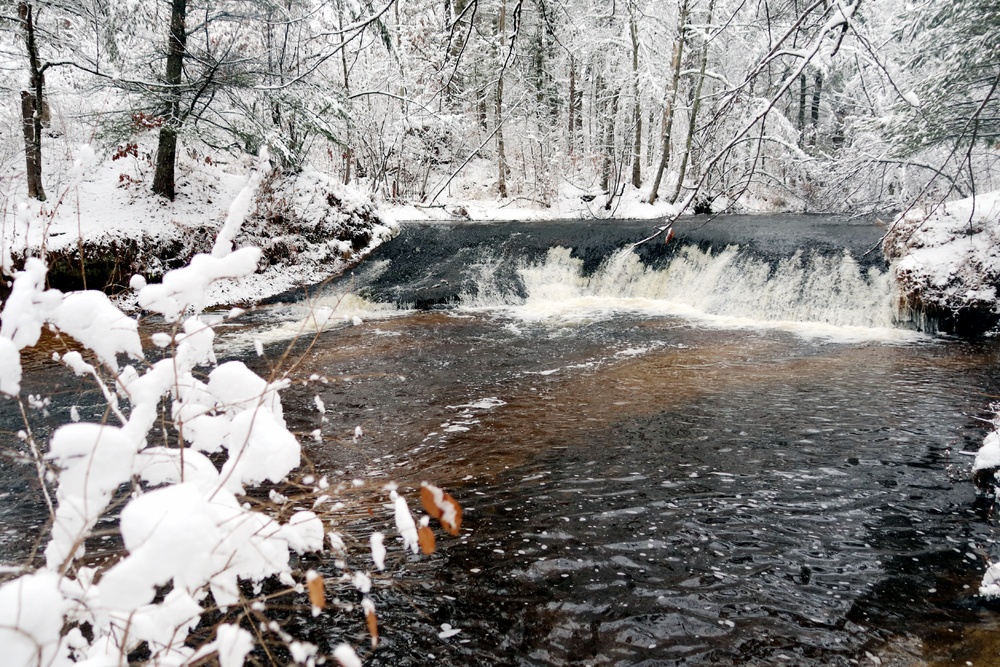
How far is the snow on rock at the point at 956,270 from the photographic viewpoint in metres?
8.49

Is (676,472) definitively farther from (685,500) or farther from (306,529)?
(306,529)

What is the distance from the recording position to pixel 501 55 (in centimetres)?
247

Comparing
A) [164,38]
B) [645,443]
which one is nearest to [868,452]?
[645,443]

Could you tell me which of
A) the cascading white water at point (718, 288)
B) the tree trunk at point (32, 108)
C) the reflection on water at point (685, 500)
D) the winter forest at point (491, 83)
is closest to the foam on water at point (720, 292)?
the cascading white water at point (718, 288)

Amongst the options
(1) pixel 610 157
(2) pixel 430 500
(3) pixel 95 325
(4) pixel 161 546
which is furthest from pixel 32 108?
(1) pixel 610 157

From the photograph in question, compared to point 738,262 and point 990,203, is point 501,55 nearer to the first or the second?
point 738,262

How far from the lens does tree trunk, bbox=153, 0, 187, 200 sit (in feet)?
34.7

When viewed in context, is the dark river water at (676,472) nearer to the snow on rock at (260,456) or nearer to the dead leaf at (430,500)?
the snow on rock at (260,456)

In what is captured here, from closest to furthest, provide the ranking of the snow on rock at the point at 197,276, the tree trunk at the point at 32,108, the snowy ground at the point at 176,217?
the snow on rock at the point at 197,276 < the tree trunk at the point at 32,108 < the snowy ground at the point at 176,217

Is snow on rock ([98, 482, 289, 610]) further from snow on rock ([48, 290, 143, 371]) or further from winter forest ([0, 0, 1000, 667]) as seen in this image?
snow on rock ([48, 290, 143, 371])

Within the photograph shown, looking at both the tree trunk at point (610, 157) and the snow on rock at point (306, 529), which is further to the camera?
the tree trunk at point (610, 157)

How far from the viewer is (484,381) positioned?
22.8 feet

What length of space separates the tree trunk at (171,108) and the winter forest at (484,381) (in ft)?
0.19

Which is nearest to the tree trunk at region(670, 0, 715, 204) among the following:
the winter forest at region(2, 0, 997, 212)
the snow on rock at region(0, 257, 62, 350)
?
the winter forest at region(2, 0, 997, 212)
